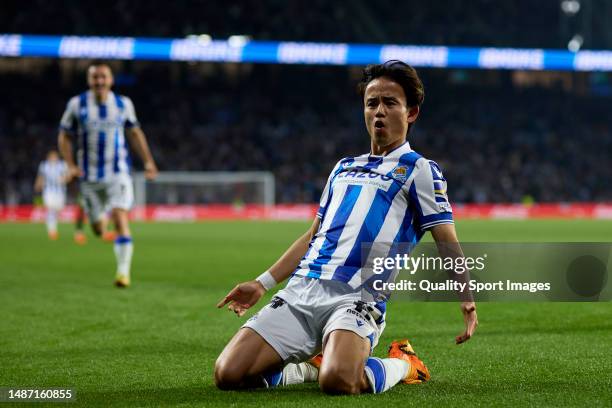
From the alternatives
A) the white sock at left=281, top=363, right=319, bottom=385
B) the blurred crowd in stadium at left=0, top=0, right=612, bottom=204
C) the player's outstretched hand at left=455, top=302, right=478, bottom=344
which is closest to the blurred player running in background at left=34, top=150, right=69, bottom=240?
the blurred crowd in stadium at left=0, top=0, right=612, bottom=204

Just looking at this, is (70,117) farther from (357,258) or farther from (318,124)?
(318,124)

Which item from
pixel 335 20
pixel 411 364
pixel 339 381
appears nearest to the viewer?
pixel 339 381

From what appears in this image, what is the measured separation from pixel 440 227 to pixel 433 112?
3565 centimetres

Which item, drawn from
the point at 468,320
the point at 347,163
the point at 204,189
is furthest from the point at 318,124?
the point at 468,320

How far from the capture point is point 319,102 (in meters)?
38.8

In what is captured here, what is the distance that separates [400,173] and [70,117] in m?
6.21

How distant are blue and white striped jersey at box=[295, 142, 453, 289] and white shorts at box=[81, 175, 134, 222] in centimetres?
563

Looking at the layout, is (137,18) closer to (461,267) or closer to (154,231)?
(154,231)

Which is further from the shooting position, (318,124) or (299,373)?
(318,124)

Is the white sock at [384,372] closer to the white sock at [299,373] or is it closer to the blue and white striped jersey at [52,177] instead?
the white sock at [299,373]

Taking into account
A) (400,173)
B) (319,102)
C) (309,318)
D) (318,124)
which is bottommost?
(309,318)

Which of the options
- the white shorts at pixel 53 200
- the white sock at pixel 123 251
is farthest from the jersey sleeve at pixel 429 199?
the white shorts at pixel 53 200

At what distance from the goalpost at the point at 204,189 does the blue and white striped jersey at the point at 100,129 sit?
20955 mm

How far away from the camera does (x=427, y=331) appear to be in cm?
643
